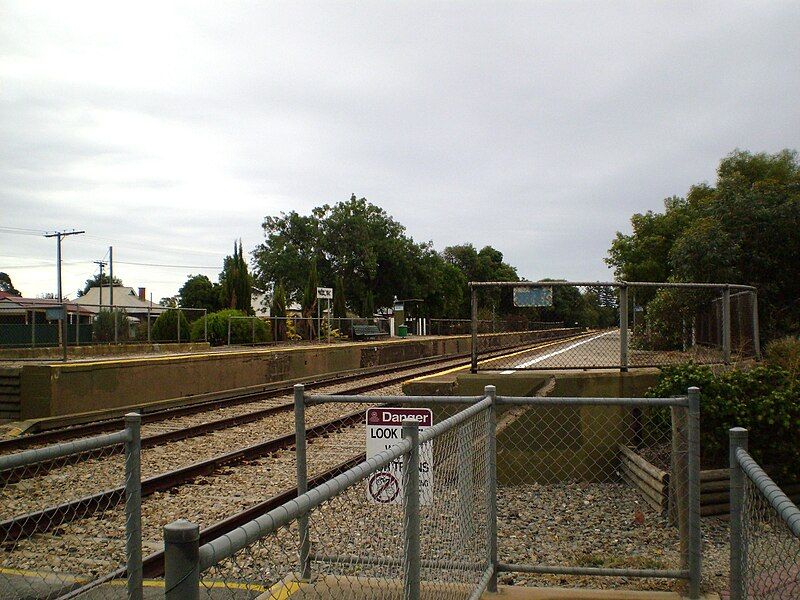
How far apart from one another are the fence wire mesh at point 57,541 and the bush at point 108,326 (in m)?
10.3

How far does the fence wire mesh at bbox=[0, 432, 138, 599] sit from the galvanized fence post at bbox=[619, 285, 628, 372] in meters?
5.10

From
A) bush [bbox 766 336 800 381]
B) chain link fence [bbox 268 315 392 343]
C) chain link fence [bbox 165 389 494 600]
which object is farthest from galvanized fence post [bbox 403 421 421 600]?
chain link fence [bbox 268 315 392 343]

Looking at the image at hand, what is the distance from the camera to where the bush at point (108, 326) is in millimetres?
17664

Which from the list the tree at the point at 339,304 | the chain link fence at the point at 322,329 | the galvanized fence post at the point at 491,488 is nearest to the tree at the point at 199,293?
the tree at the point at 339,304

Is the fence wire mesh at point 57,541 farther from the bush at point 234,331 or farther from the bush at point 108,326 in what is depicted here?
the bush at point 234,331

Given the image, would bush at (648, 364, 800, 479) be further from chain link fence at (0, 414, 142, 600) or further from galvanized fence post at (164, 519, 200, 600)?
galvanized fence post at (164, 519, 200, 600)

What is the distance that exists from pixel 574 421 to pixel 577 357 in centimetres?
89

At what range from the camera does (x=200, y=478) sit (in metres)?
8.21

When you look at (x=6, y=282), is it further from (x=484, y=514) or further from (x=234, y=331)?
(x=484, y=514)

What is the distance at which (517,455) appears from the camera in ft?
25.0

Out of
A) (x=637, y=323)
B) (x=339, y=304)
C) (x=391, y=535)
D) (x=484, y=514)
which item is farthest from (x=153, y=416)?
(x=339, y=304)

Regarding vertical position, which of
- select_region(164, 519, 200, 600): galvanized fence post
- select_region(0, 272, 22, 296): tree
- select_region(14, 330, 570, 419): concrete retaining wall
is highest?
select_region(0, 272, 22, 296): tree

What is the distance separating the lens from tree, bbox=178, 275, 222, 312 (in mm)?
80250

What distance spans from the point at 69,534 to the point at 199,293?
271 ft
